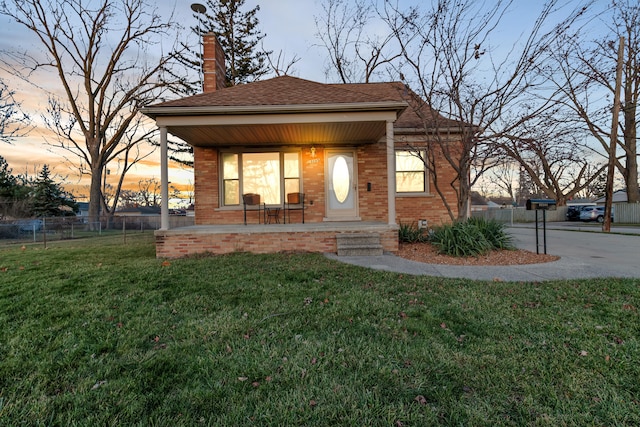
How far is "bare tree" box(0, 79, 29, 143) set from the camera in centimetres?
1636

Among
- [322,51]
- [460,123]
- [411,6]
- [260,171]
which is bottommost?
[260,171]

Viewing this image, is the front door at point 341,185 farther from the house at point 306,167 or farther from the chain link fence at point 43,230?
the chain link fence at point 43,230

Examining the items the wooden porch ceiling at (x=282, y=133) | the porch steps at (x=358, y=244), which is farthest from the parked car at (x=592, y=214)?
the porch steps at (x=358, y=244)

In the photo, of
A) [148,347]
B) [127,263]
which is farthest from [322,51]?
[148,347]

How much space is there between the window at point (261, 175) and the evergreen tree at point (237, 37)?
43.1ft

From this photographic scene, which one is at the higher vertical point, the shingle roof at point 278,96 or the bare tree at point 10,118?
the bare tree at point 10,118

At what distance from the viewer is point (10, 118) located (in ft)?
55.3

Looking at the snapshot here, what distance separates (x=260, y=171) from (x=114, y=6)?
16435 mm

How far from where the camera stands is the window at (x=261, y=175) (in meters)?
9.09

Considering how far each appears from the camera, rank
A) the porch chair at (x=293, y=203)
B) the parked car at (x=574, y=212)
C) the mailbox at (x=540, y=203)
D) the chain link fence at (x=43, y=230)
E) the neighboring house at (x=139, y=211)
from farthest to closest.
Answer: the neighboring house at (x=139, y=211) → the parked car at (x=574, y=212) → the chain link fence at (x=43, y=230) → the porch chair at (x=293, y=203) → the mailbox at (x=540, y=203)

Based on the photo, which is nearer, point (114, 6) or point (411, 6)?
point (411, 6)

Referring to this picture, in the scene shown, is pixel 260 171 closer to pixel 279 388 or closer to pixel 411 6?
pixel 411 6

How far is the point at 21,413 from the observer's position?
166 centimetres

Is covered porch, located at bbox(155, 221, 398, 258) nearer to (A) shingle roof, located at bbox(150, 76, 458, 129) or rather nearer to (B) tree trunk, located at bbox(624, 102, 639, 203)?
(A) shingle roof, located at bbox(150, 76, 458, 129)
